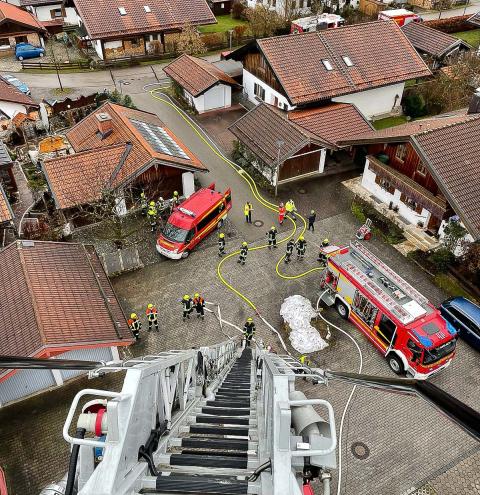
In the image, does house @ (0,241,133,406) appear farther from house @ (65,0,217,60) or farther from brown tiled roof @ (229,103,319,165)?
house @ (65,0,217,60)

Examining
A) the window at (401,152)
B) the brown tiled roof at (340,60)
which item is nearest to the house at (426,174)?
the window at (401,152)

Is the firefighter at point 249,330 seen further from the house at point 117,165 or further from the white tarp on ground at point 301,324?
the house at point 117,165

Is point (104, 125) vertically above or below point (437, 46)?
below

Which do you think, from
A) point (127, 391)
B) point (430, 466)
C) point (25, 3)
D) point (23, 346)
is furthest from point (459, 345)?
point (25, 3)

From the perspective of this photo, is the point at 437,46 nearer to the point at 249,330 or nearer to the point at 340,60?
the point at 340,60

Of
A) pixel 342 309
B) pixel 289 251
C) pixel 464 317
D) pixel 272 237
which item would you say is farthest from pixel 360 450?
pixel 272 237

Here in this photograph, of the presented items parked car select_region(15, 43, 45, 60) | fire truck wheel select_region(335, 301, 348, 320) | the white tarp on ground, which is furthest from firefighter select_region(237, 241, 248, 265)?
parked car select_region(15, 43, 45, 60)
